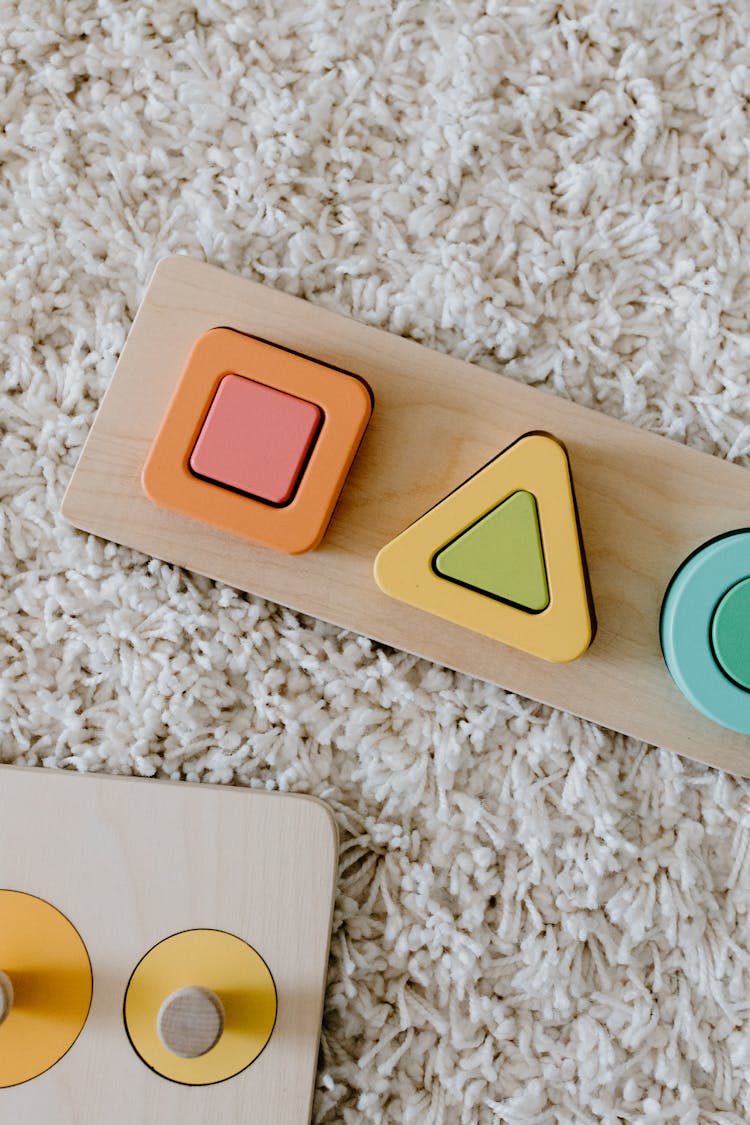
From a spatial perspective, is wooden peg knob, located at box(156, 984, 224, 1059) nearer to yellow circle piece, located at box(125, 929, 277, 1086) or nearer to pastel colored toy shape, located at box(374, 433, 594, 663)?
yellow circle piece, located at box(125, 929, 277, 1086)

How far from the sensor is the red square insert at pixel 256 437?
621mm

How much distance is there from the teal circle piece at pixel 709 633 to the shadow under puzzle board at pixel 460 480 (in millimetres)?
29

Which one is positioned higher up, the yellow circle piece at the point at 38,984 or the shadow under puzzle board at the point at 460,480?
the shadow under puzzle board at the point at 460,480

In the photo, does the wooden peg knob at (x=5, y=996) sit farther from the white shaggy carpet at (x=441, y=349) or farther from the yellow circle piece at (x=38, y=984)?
the white shaggy carpet at (x=441, y=349)

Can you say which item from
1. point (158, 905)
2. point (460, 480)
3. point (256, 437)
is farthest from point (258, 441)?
point (158, 905)

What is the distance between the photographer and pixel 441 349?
671 millimetres

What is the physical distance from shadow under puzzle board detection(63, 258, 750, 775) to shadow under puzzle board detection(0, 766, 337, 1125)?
14 centimetres

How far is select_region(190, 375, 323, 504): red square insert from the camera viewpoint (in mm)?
621

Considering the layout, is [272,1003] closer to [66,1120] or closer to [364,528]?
[66,1120]

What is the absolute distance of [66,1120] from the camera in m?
0.63

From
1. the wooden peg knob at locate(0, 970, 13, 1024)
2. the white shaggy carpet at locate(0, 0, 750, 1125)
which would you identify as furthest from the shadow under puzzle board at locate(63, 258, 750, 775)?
the wooden peg knob at locate(0, 970, 13, 1024)

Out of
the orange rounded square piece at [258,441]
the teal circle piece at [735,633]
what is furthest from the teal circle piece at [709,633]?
the orange rounded square piece at [258,441]

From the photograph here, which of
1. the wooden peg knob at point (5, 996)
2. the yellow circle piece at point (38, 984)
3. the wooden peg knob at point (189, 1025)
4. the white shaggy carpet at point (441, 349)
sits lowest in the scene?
the yellow circle piece at point (38, 984)

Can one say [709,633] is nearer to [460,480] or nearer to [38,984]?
[460,480]
